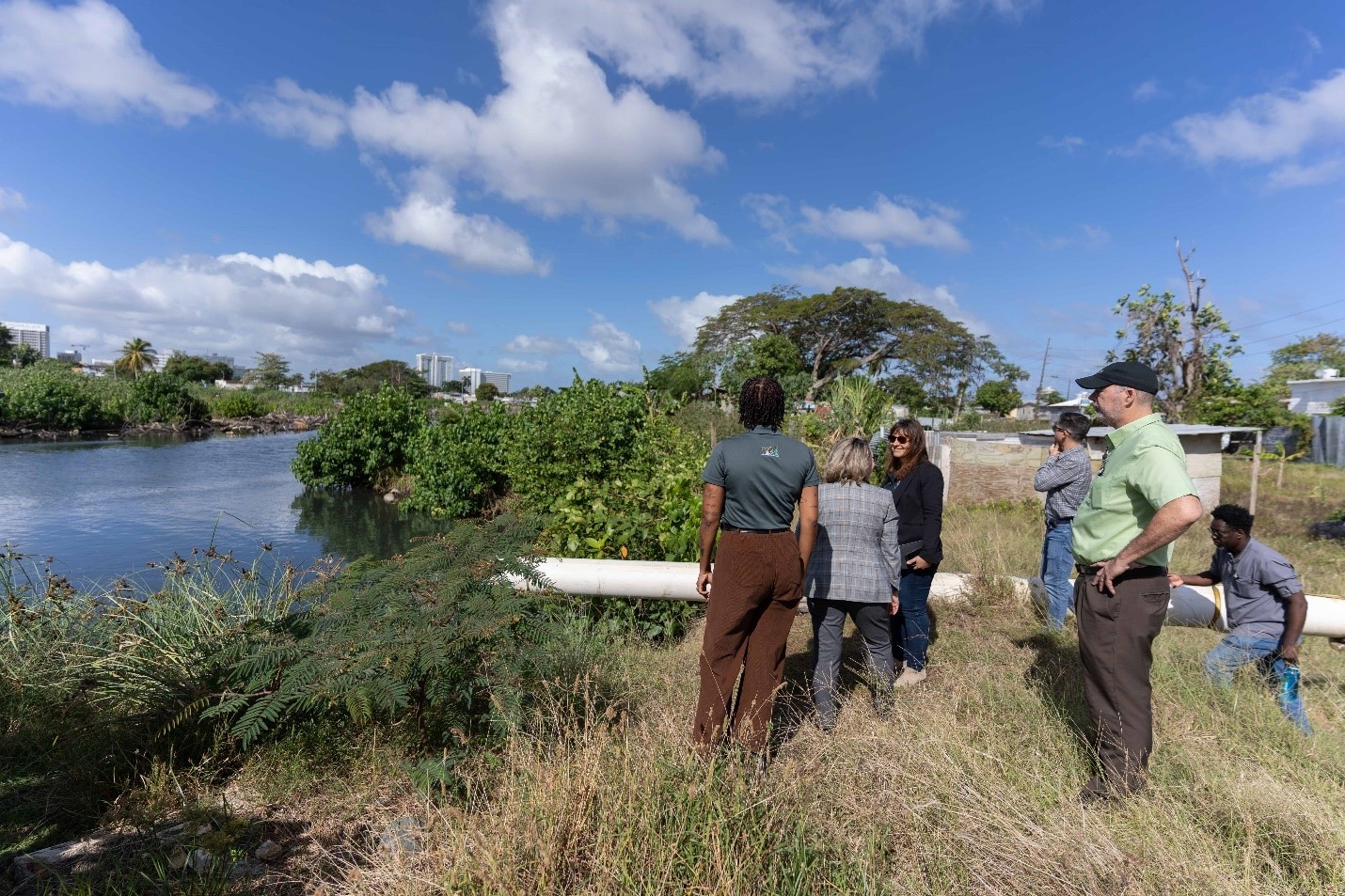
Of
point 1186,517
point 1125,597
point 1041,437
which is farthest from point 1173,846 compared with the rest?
point 1041,437

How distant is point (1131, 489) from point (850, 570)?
1.24m

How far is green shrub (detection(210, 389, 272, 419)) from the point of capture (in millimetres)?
39875

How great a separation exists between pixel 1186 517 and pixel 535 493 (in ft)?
27.8

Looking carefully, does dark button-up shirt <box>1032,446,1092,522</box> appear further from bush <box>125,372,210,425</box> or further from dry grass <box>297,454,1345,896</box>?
bush <box>125,372,210,425</box>

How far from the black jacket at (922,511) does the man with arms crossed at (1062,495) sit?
44.6 inches

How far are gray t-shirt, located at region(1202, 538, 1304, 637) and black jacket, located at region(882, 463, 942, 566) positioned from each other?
4.73 feet

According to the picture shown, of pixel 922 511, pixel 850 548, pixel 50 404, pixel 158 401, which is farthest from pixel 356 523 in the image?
pixel 158 401

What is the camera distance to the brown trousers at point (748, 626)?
2.89m

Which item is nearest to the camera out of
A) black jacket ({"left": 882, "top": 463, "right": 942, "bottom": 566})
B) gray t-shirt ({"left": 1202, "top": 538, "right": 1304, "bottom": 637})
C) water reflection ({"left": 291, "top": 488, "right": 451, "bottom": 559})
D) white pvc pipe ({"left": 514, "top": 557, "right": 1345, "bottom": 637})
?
gray t-shirt ({"left": 1202, "top": 538, "right": 1304, "bottom": 637})

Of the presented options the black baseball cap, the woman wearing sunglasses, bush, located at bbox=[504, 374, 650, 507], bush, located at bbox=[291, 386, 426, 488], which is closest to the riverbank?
bush, located at bbox=[291, 386, 426, 488]

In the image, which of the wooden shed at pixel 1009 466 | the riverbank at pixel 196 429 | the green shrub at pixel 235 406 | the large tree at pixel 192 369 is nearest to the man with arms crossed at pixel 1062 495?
the wooden shed at pixel 1009 466

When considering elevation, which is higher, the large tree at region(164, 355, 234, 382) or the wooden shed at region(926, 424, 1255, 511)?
the large tree at region(164, 355, 234, 382)

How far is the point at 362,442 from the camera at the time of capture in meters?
17.7

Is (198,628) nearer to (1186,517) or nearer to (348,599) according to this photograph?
(348,599)
